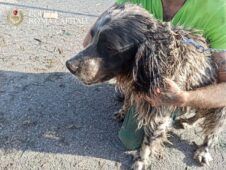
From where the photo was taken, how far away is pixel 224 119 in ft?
9.80

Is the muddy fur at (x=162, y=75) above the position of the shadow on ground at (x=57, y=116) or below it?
above

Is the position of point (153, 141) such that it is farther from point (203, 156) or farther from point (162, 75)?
point (162, 75)

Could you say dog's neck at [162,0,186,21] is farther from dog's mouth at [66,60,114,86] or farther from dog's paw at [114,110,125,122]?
dog's paw at [114,110,125,122]

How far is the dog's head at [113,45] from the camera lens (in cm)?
231

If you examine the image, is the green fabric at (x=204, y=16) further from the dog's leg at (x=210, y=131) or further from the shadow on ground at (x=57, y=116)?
the shadow on ground at (x=57, y=116)

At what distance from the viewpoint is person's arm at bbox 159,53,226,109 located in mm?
2484

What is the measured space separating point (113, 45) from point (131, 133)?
3.73 feet

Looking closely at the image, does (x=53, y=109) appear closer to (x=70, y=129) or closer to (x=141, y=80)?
(x=70, y=129)

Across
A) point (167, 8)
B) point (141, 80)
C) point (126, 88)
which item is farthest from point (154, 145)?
point (167, 8)

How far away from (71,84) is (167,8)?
4.88 feet
